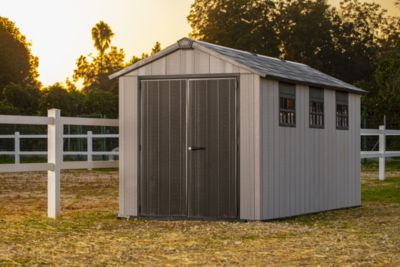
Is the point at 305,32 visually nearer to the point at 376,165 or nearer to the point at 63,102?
the point at 63,102

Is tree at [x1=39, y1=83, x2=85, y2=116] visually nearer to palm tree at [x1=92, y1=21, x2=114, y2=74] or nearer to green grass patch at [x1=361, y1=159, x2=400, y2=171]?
green grass patch at [x1=361, y1=159, x2=400, y2=171]

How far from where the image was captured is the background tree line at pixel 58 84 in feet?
130

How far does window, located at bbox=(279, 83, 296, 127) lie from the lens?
43.4 ft

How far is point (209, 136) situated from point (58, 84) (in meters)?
47.7

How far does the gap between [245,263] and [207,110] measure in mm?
4421

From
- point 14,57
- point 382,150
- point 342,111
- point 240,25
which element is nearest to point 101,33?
point 14,57

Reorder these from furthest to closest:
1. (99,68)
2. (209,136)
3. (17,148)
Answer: (99,68) → (17,148) → (209,136)

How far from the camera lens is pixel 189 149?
12.9 metres

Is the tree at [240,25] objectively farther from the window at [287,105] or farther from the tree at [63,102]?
the window at [287,105]

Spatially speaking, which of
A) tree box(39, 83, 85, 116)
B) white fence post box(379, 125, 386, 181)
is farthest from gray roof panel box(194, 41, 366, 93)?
tree box(39, 83, 85, 116)

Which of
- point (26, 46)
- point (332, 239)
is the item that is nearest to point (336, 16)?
point (26, 46)

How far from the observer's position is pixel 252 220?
12617 millimetres

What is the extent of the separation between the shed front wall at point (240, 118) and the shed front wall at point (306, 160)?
0.14 metres

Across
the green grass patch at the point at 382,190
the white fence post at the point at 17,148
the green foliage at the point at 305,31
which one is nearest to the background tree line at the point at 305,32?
the green foliage at the point at 305,31
